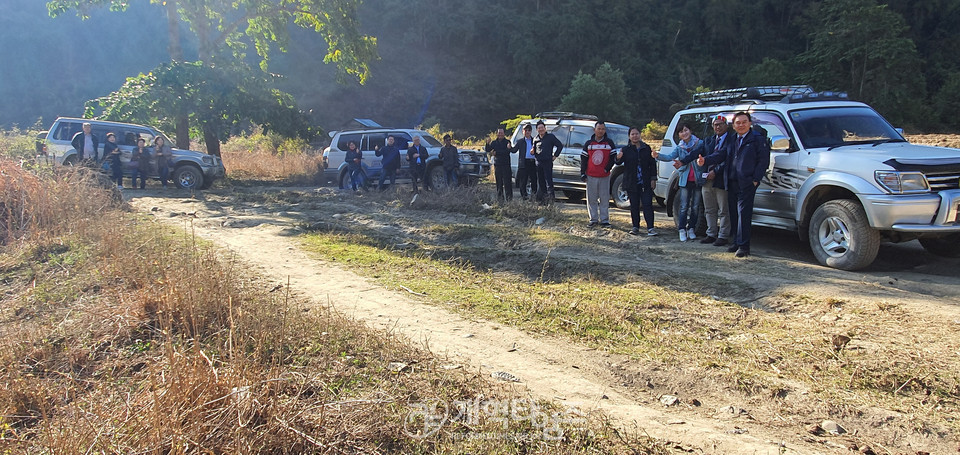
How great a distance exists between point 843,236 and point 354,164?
38.4 feet

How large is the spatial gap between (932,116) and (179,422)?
46580mm

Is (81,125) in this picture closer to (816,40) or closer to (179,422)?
(179,422)

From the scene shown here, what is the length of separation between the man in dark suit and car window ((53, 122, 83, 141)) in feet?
54.9

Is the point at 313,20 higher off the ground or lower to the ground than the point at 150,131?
higher

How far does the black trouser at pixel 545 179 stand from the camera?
1185 centimetres

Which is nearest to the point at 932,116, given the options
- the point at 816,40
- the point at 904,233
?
the point at 816,40

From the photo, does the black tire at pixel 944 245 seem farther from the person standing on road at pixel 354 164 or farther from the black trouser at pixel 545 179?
the person standing on road at pixel 354 164

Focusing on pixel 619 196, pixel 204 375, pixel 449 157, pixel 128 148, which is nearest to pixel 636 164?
pixel 619 196

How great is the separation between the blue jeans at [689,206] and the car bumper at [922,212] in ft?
8.74

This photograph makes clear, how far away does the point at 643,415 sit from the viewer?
3.69 m

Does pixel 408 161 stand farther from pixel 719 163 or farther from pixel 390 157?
pixel 719 163

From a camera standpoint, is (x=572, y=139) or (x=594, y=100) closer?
(x=572, y=139)

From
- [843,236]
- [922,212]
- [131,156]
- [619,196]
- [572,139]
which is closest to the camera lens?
[922,212]

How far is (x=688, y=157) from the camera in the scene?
862 centimetres
